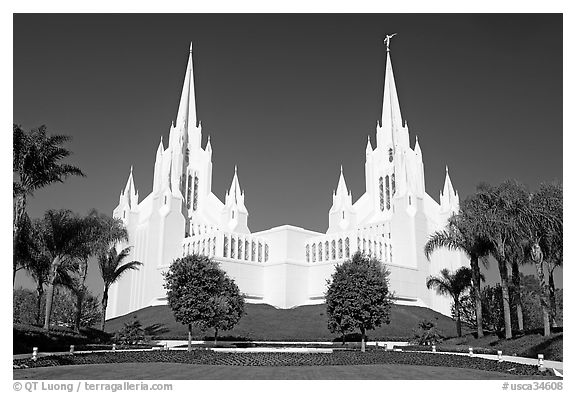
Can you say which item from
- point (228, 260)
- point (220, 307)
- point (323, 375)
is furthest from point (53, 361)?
point (228, 260)

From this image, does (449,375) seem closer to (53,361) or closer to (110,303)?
(53,361)

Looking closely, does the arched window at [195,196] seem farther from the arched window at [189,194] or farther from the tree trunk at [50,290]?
→ the tree trunk at [50,290]

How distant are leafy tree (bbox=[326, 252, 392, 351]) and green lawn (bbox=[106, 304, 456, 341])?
8.62m

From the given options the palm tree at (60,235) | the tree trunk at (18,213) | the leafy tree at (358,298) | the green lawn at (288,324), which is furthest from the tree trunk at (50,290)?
the leafy tree at (358,298)

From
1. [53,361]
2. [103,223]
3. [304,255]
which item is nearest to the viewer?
[53,361]

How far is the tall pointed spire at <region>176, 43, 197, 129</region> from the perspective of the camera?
271 ft

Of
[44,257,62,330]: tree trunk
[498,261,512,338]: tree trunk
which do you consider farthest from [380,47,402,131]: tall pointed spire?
[44,257,62,330]: tree trunk

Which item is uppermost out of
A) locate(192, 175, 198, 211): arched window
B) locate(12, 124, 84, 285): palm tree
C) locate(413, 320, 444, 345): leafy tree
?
locate(192, 175, 198, 211): arched window

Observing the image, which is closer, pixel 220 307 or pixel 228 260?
pixel 220 307

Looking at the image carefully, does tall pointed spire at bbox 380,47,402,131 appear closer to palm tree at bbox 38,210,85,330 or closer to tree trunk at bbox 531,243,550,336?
tree trunk at bbox 531,243,550,336

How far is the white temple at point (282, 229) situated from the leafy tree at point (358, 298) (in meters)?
28.9

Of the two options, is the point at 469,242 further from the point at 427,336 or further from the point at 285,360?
the point at 285,360
